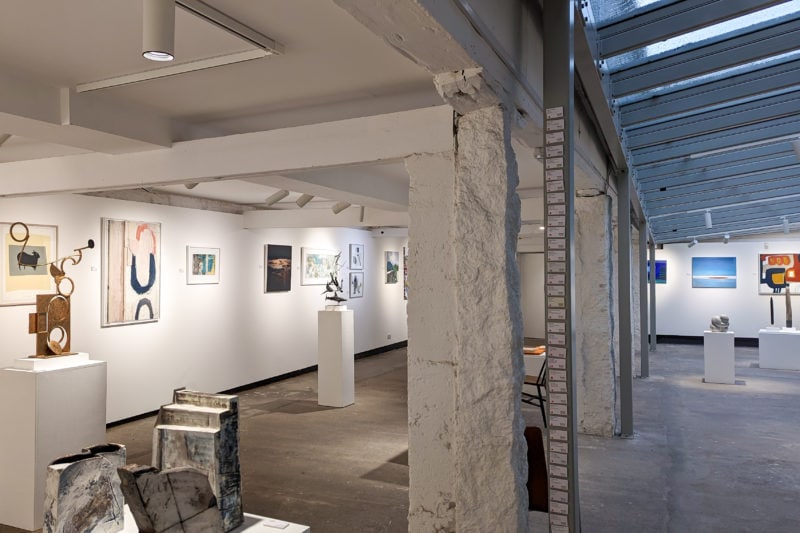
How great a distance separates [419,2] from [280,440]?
5.36 meters

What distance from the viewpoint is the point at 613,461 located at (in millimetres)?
5125

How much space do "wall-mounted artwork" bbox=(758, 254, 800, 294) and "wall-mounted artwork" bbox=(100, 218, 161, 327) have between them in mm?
13585

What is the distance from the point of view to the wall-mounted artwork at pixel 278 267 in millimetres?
9430

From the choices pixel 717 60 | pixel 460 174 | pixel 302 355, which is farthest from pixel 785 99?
pixel 302 355

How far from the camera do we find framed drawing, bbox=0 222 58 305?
18.6 feet

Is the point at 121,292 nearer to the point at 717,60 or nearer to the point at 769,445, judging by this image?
the point at 717,60

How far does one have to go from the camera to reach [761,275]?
14.1m

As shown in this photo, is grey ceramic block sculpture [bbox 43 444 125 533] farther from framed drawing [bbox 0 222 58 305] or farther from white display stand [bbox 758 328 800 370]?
white display stand [bbox 758 328 800 370]

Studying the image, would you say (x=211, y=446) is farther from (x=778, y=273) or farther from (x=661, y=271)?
(x=778, y=273)

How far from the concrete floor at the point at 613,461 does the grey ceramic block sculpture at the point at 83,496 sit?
203 centimetres

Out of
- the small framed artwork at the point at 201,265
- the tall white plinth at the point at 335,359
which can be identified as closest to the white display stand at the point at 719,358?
the tall white plinth at the point at 335,359

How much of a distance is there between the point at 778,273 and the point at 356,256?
1008 cm

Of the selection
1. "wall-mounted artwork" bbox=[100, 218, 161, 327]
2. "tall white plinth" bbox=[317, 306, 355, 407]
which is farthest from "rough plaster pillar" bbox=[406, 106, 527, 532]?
"wall-mounted artwork" bbox=[100, 218, 161, 327]

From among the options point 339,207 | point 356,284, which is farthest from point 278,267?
point 356,284
